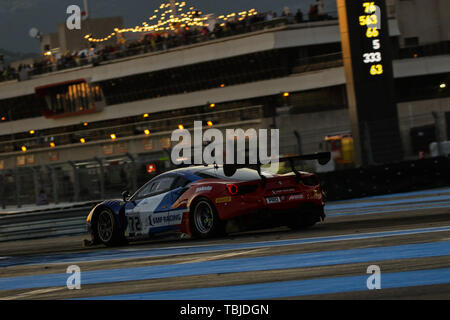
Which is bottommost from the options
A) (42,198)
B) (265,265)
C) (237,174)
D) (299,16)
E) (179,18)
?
(265,265)

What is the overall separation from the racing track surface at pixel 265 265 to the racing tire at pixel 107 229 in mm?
335

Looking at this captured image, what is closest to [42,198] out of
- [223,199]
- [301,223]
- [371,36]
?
[371,36]

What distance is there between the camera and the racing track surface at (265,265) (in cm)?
687

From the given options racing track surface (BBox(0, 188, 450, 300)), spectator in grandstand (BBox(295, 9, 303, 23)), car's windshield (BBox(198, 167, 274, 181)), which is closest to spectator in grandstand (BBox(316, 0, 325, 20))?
spectator in grandstand (BBox(295, 9, 303, 23))

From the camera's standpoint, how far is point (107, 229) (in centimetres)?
1429

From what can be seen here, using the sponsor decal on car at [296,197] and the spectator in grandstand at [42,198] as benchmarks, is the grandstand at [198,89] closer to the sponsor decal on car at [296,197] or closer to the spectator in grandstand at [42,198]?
the spectator in grandstand at [42,198]

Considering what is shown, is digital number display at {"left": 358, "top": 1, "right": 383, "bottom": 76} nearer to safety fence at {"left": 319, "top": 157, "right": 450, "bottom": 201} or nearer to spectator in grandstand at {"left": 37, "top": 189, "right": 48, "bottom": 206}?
safety fence at {"left": 319, "top": 157, "right": 450, "bottom": 201}

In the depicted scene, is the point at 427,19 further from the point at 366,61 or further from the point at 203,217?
the point at 203,217

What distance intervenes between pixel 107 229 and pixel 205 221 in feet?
6.51

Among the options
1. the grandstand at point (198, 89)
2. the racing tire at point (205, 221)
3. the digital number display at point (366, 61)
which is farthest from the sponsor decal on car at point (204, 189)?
the grandstand at point (198, 89)

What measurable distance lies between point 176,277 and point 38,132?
67133 mm

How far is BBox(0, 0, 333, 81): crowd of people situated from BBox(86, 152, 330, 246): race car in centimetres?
4441
